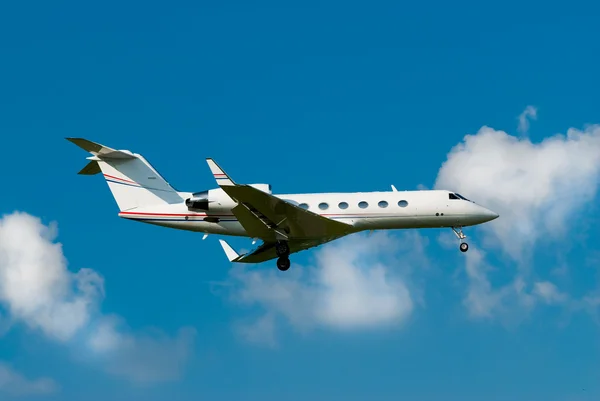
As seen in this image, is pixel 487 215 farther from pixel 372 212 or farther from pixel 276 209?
pixel 276 209

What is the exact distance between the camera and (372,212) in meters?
30.6

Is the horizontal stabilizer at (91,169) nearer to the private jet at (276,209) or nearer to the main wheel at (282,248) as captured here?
the private jet at (276,209)

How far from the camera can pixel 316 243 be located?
3259 centimetres

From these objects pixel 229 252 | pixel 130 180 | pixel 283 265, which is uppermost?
pixel 130 180

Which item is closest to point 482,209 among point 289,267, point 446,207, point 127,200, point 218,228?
point 446,207

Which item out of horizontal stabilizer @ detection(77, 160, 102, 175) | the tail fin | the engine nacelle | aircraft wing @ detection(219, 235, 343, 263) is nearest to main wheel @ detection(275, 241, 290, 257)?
aircraft wing @ detection(219, 235, 343, 263)

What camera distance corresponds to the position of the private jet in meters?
29.9

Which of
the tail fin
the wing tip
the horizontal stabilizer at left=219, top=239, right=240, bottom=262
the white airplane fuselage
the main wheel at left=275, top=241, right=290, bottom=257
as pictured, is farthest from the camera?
the horizontal stabilizer at left=219, top=239, right=240, bottom=262

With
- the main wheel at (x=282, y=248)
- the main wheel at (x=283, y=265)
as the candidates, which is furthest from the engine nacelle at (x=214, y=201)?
the main wheel at (x=283, y=265)

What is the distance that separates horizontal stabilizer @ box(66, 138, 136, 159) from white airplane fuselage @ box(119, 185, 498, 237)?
2.56 metres

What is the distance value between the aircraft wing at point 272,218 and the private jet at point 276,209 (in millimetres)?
33

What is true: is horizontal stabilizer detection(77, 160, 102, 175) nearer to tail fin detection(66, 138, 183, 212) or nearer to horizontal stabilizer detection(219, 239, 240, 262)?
tail fin detection(66, 138, 183, 212)

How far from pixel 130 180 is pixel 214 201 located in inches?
169

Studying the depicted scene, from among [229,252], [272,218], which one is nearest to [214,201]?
[272,218]
